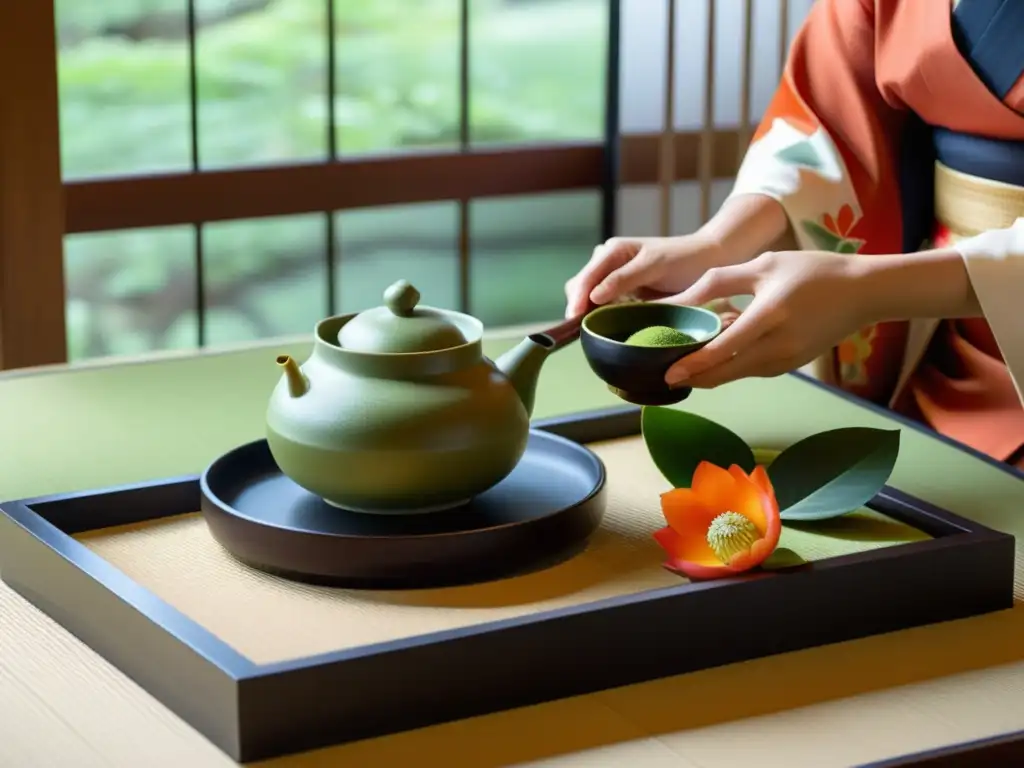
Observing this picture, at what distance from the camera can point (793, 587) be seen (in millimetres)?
1125

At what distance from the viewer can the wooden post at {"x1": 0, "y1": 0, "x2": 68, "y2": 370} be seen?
2471mm

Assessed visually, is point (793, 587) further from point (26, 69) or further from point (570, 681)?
point (26, 69)

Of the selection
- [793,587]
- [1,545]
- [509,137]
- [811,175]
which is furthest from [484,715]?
[509,137]

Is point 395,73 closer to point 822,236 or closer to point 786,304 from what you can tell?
point 822,236

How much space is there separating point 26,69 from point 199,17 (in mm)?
1278

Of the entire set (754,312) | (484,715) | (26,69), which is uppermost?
(26,69)

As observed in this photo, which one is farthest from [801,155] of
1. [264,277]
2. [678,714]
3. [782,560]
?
[264,277]

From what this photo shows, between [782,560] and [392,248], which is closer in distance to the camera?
[782,560]

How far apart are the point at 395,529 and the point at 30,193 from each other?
1538mm

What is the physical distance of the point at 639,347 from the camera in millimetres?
1214

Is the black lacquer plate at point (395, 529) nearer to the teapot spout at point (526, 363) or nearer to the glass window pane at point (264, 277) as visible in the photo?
the teapot spout at point (526, 363)

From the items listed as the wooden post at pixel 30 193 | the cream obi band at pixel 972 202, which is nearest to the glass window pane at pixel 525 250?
the wooden post at pixel 30 193

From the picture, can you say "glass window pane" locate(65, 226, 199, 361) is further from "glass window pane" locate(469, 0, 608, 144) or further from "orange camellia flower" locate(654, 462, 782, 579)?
"orange camellia flower" locate(654, 462, 782, 579)

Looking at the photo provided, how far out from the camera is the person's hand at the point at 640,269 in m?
1.49
